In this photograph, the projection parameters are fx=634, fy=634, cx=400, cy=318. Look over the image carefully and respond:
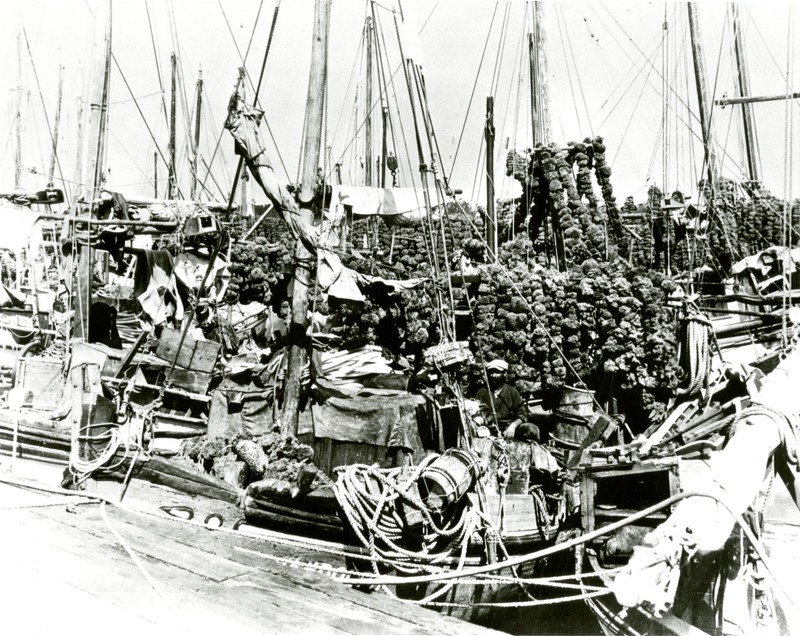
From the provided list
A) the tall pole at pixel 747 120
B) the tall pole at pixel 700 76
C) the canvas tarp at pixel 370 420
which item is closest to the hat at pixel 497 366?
the canvas tarp at pixel 370 420

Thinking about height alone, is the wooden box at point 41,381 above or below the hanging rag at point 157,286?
below

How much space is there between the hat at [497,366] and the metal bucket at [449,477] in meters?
6.45

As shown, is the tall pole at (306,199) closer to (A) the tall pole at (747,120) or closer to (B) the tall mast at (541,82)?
(B) the tall mast at (541,82)

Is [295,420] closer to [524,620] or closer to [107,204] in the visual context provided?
[524,620]

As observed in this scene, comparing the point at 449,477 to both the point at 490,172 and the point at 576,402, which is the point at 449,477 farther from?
the point at 490,172

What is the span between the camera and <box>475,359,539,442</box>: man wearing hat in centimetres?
1102

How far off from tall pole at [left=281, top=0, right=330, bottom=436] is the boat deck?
4.52m

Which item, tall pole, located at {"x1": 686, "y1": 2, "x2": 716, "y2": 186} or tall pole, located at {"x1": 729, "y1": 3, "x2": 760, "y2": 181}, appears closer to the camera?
tall pole, located at {"x1": 686, "y1": 2, "x2": 716, "y2": 186}

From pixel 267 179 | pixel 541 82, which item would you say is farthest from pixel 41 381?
pixel 541 82

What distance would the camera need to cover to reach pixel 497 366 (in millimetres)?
14195

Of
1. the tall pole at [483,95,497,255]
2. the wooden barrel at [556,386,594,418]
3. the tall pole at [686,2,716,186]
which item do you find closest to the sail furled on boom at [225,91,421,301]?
the wooden barrel at [556,386,594,418]

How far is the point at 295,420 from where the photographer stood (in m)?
10.2

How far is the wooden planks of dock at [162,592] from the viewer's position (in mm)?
3795

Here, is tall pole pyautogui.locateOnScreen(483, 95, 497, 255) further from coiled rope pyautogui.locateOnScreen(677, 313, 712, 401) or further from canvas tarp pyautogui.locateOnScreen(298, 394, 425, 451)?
canvas tarp pyautogui.locateOnScreen(298, 394, 425, 451)
